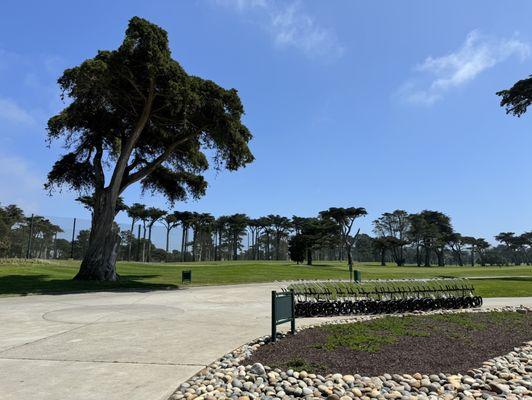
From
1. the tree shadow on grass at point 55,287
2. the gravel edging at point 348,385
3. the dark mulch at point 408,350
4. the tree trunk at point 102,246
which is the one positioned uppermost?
the tree trunk at point 102,246

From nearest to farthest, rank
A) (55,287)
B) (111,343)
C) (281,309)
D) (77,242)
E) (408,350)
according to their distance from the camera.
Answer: (408,350), (111,343), (281,309), (55,287), (77,242)

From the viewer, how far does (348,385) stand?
544cm

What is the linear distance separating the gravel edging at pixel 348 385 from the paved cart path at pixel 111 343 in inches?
17.3

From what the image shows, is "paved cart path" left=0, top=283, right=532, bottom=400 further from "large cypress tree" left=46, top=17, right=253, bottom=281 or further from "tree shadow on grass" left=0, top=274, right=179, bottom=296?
"large cypress tree" left=46, top=17, right=253, bottom=281

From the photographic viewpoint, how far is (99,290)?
65.4 feet

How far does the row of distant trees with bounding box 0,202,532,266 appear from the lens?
73.1 m

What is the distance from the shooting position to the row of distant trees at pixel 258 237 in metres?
73.1

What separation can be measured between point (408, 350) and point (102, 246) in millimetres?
22156

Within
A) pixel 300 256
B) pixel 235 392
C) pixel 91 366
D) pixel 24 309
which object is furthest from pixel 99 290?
pixel 300 256

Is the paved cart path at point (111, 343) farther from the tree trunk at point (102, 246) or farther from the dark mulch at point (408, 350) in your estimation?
the tree trunk at point (102, 246)

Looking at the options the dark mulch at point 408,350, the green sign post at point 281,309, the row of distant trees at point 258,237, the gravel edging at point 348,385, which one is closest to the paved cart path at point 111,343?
the gravel edging at point 348,385

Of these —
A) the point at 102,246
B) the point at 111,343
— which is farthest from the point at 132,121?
the point at 111,343

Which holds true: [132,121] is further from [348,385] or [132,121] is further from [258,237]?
[258,237]

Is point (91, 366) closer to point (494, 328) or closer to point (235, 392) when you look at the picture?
point (235, 392)
